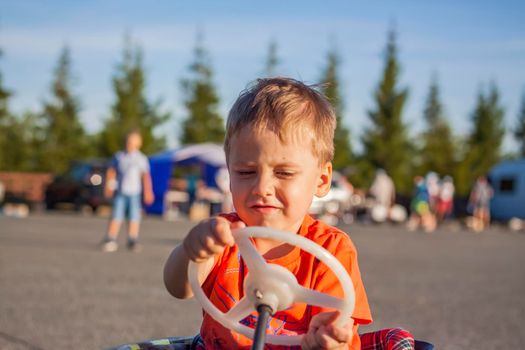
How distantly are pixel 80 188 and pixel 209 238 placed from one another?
23.9 meters

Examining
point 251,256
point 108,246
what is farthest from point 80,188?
point 251,256

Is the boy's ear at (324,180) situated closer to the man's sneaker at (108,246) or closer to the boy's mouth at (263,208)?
the boy's mouth at (263,208)

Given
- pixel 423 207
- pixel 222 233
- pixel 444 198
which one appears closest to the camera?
pixel 222 233

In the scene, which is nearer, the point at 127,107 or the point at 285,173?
the point at 285,173

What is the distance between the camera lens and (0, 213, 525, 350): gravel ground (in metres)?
4.37

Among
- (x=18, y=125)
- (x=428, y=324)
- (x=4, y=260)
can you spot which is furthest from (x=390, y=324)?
(x=18, y=125)

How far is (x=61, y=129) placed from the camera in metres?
41.1

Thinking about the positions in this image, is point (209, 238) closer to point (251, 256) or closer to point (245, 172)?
point (251, 256)

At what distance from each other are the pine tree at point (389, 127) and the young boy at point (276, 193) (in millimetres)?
41938

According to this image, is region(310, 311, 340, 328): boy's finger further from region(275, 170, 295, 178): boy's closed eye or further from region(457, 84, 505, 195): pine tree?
region(457, 84, 505, 195): pine tree

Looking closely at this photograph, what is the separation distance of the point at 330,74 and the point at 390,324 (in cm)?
3935

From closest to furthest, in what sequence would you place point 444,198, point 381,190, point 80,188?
point 381,190, point 444,198, point 80,188

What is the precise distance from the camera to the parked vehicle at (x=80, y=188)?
2448cm

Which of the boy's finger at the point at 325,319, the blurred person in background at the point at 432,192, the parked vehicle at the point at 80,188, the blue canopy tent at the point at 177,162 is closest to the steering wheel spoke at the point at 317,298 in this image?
the boy's finger at the point at 325,319
